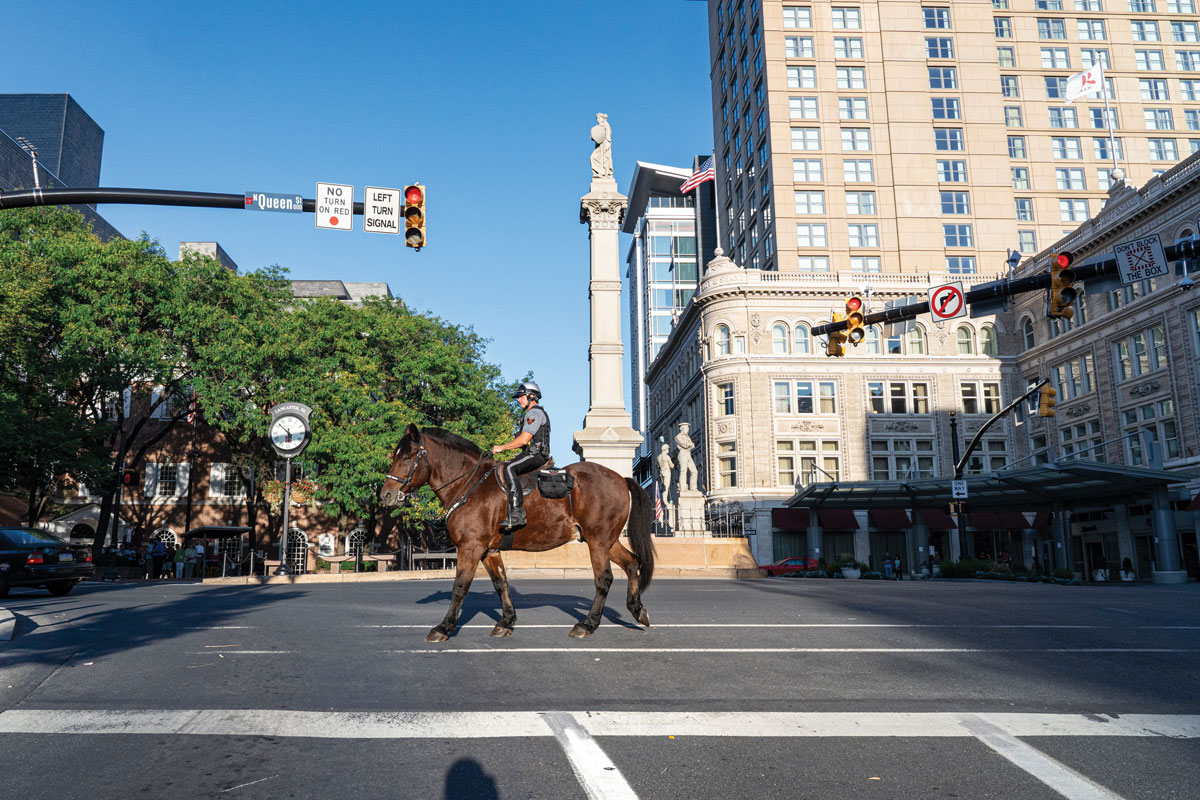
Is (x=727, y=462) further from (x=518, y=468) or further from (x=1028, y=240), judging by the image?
(x=518, y=468)

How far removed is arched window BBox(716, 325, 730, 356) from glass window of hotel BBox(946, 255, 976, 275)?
19391 millimetres

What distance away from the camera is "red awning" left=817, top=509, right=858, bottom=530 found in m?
58.2

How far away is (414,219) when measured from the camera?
15.4m

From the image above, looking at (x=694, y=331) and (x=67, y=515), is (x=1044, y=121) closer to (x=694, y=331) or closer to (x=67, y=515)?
(x=694, y=331)

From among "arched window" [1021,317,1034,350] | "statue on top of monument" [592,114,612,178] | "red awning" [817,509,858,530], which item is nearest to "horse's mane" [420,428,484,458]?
"statue on top of monument" [592,114,612,178]

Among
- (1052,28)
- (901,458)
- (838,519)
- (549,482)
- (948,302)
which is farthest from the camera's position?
(1052,28)

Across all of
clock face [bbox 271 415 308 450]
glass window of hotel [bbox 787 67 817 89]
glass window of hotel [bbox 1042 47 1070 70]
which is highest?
glass window of hotel [bbox 1042 47 1070 70]

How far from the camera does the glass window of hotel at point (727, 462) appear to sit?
199 feet

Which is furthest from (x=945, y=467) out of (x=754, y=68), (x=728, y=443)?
(x=754, y=68)

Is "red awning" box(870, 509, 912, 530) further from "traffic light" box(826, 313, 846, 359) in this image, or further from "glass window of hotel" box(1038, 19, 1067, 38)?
"glass window of hotel" box(1038, 19, 1067, 38)

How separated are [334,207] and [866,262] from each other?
2344 inches

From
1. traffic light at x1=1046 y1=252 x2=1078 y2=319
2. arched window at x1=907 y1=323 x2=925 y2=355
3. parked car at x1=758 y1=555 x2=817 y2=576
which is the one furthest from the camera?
arched window at x1=907 y1=323 x2=925 y2=355

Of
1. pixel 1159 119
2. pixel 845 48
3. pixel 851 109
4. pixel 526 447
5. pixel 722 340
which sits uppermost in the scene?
pixel 845 48

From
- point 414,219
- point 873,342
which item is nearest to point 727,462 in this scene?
point 873,342
